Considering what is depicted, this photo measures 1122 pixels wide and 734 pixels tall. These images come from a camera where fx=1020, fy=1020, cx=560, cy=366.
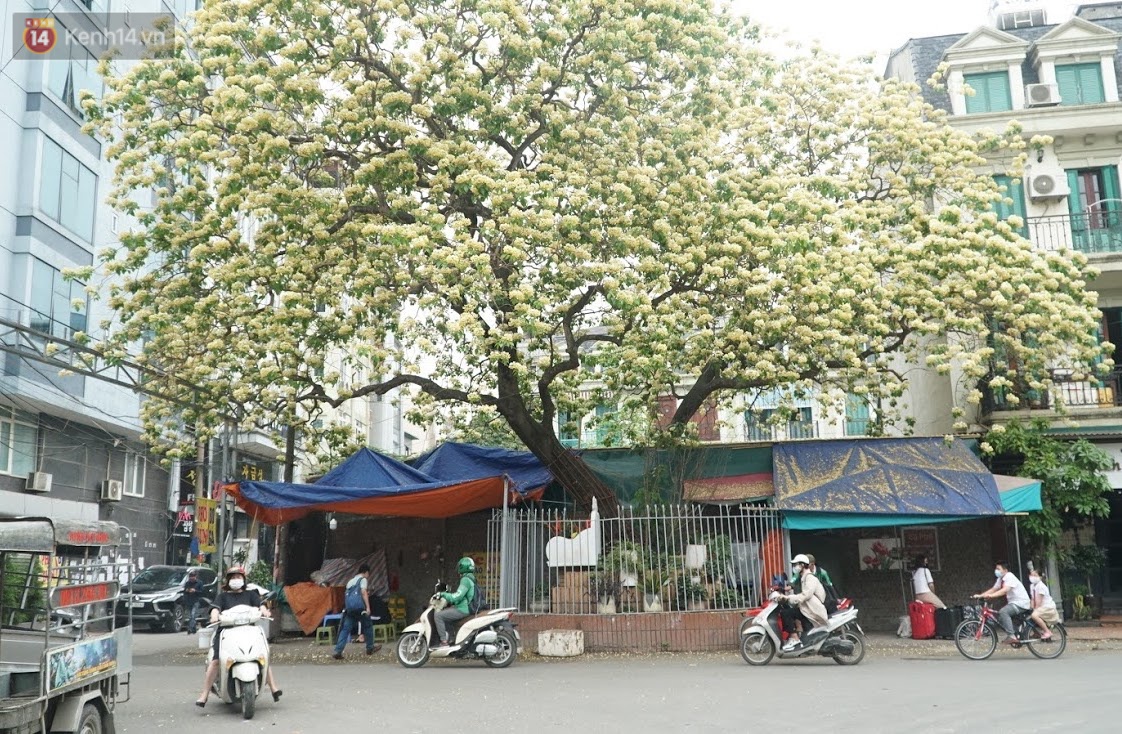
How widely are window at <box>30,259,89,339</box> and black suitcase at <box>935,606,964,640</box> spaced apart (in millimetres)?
19634

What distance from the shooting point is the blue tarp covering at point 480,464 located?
61.4 ft

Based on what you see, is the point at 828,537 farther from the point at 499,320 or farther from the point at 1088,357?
the point at 499,320

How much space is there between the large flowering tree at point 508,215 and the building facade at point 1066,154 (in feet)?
12.9

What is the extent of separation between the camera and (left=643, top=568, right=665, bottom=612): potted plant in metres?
16.2

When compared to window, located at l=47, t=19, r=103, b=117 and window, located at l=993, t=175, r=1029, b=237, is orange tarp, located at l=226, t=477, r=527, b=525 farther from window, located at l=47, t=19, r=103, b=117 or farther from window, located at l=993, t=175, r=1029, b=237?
window, located at l=47, t=19, r=103, b=117

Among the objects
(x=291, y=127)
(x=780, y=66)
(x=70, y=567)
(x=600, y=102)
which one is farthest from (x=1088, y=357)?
(x=70, y=567)

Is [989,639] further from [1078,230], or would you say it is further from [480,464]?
[1078,230]

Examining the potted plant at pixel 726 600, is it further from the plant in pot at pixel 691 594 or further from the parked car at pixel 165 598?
the parked car at pixel 165 598

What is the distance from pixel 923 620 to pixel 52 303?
69.0ft

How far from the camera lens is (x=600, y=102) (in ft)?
49.5

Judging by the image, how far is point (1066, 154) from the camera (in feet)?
73.5

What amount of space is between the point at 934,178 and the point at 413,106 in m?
9.12

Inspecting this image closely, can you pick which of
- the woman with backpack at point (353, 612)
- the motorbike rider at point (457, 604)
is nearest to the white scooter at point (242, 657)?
the motorbike rider at point (457, 604)

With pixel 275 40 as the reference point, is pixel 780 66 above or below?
above
